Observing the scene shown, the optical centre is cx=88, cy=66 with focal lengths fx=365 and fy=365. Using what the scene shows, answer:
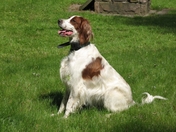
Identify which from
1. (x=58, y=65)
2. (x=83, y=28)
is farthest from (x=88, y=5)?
(x=83, y=28)

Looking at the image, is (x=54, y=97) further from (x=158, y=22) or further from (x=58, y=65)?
(x=158, y=22)

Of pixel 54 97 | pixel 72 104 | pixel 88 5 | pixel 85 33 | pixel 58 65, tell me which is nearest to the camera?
pixel 85 33

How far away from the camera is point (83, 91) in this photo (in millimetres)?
5207

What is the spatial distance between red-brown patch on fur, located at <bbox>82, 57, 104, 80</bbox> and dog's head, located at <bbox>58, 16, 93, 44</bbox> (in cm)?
32

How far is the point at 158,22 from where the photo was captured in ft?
49.6

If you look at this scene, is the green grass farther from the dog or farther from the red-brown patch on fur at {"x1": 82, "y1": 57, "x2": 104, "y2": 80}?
the red-brown patch on fur at {"x1": 82, "y1": 57, "x2": 104, "y2": 80}

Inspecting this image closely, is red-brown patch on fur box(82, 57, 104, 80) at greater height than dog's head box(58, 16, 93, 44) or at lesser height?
lesser

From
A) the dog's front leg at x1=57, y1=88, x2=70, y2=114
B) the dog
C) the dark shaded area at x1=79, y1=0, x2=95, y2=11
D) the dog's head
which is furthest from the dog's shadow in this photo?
the dark shaded area at x1=79, y1=0, x2=95, y2=11

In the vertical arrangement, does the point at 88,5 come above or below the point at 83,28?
below

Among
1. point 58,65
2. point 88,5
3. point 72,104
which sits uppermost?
point 72,104

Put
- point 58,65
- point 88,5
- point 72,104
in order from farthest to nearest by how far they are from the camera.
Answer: point 88,5 < point 58,65 < point 72,104

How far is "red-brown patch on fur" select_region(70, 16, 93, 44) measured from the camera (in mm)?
5105

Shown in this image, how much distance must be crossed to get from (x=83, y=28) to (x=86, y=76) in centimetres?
68

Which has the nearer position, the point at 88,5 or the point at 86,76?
the point at 86,76
